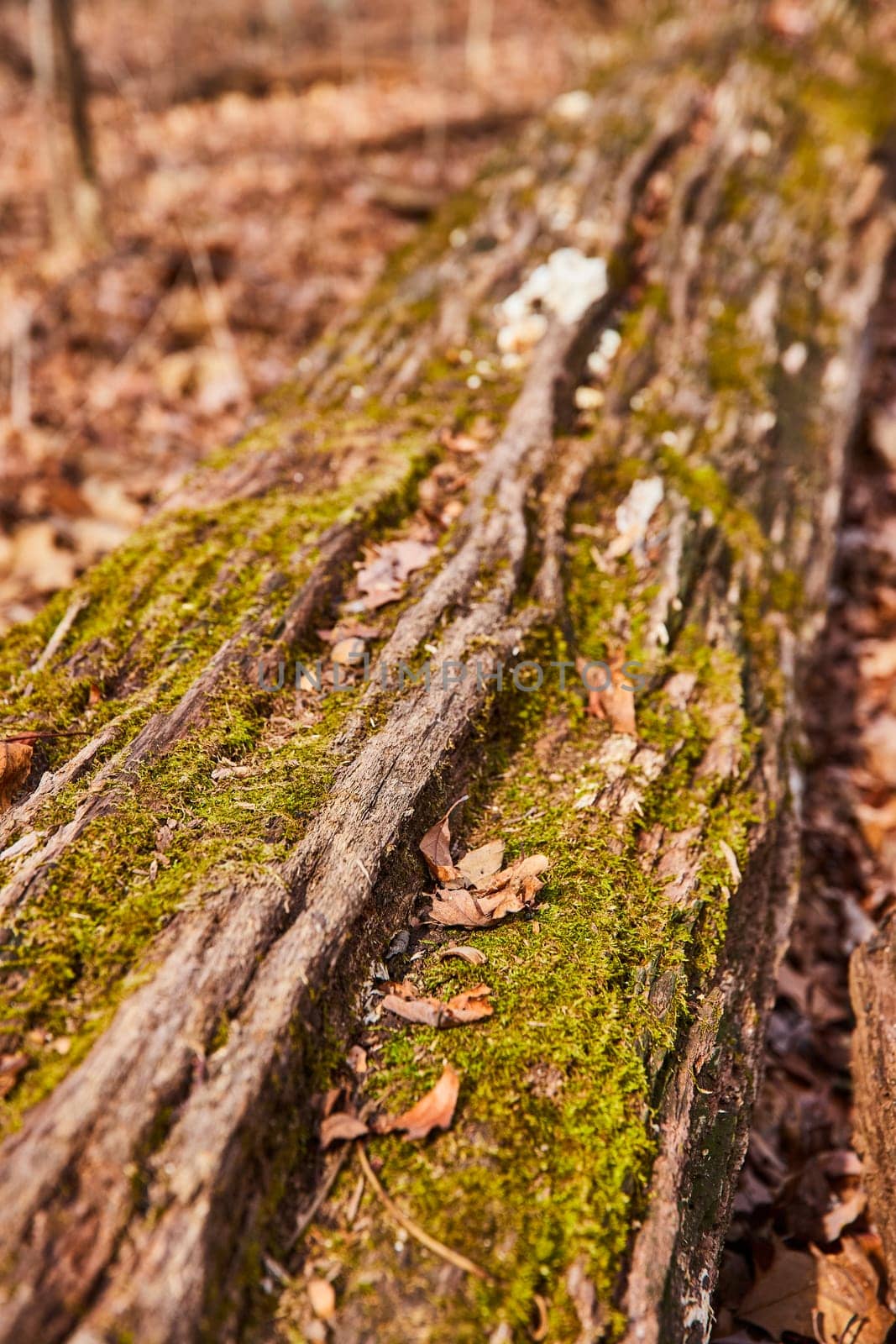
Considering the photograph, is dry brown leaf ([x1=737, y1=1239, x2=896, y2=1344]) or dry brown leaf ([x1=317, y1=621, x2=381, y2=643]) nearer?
dry brown leaf ([x1=737, y1=1239, x2=896, y2=1344])

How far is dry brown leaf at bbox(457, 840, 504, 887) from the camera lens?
2141mm

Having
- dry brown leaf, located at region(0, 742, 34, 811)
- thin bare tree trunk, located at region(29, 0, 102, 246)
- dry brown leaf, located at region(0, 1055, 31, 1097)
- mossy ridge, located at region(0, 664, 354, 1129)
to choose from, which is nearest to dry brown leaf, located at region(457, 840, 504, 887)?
mossy ridge, located at region(0, 664, 354, 1129)

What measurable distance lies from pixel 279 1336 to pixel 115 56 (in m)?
14.3

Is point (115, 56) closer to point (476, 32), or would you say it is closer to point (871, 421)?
point (476, 32)

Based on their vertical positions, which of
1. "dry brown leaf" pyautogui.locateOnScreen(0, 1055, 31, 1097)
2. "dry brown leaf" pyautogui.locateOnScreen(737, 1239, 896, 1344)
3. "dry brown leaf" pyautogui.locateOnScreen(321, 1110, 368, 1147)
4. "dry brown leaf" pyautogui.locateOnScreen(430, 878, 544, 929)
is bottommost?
"dry brown leaf" pyautogui.locateOnScreen(737, 1239, 896, 1344)

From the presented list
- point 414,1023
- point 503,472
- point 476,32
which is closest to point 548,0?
point 476,32

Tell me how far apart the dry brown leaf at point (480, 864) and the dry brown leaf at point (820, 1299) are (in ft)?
4.13

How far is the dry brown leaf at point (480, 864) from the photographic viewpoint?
7.02 ft

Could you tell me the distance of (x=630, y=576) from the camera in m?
3.04

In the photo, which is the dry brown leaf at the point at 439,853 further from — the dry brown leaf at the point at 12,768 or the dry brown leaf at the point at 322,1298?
the dry brown leaf at the point at 12,768

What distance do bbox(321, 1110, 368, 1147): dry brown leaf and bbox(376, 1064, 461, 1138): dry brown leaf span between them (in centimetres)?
5

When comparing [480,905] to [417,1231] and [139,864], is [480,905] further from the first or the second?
[139,864]

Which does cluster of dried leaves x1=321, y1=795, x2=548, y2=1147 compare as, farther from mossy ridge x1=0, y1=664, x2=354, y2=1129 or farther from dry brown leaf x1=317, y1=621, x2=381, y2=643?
dry brown leaf x1=317, y1=621, x2=381, y2=643

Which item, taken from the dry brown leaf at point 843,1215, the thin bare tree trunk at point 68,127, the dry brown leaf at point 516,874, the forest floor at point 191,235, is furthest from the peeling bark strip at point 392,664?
the thin bare tree trunk at point 68,127
